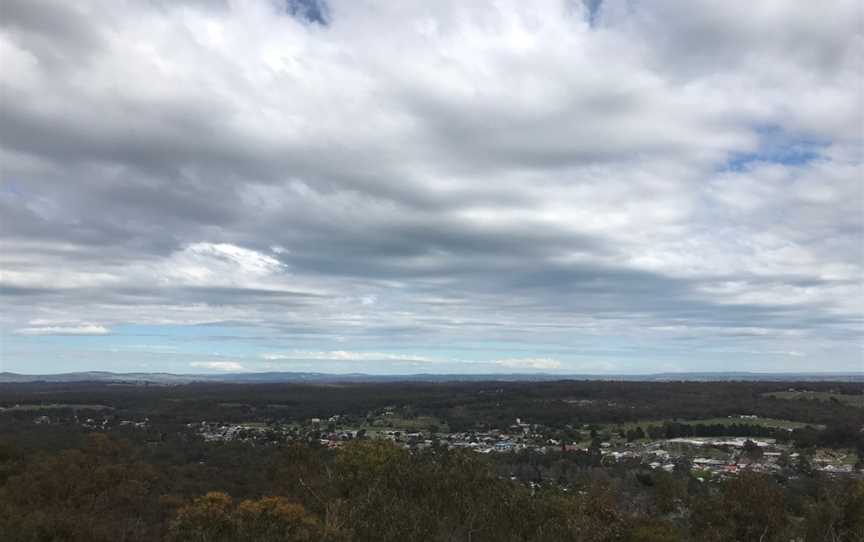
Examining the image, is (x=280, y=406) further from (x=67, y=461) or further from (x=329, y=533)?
(x=329, y=533)

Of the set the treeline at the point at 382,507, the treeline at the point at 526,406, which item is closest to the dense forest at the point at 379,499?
the treeline at the point at 382,507

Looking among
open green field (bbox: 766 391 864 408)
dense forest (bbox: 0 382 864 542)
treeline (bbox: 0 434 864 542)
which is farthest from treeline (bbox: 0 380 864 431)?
treeline (bbox: 0 434 864 542)

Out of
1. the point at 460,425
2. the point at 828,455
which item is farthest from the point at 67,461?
the point at 460,425

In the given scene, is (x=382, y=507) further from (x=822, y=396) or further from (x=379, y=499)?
(x=822, y=396)

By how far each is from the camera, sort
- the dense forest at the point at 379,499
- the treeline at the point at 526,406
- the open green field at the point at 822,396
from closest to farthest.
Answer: the dense forest at the point at 379,499 < the treeline at the point at 526,406 < the open green field at the point at 822,396

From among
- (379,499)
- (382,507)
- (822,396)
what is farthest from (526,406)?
(382,507)

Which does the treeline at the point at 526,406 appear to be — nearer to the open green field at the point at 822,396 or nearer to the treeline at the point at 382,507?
the open green field at the point at 822,396
